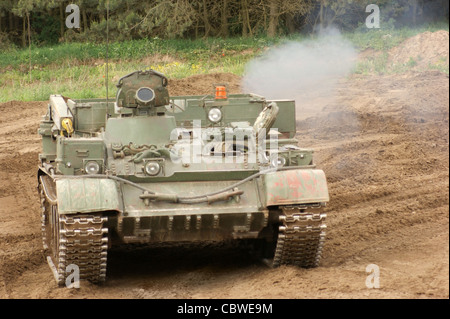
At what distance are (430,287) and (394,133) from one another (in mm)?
12034

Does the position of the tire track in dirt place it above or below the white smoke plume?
below

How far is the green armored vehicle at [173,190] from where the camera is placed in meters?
10.6

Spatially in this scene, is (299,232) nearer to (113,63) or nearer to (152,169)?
(152,169)

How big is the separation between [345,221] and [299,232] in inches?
140

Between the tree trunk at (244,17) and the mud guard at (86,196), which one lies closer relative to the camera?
the mud guard at (86,196)

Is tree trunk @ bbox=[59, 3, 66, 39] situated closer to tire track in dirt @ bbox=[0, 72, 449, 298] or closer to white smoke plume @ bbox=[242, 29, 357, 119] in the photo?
white smoke plume @ bbox=[242, 29, 357, 119]

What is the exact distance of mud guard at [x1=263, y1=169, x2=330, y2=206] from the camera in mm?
10719

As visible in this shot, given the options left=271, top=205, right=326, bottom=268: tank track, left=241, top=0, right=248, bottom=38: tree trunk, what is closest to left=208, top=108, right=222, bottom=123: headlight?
left=271, top=205, right=326, bottom=268: tank track

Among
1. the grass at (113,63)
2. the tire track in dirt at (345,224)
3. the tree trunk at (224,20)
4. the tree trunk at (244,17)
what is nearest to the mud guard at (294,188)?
the tire track in dirt at (345,224)

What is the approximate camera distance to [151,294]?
10797mm

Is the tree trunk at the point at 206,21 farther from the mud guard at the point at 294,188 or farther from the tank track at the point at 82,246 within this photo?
the mud guard at the point at 294,188

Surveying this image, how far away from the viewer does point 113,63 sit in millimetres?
33375

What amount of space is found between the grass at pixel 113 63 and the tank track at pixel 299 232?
46.2ft

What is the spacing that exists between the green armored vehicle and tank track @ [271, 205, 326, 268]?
0.01 metres
